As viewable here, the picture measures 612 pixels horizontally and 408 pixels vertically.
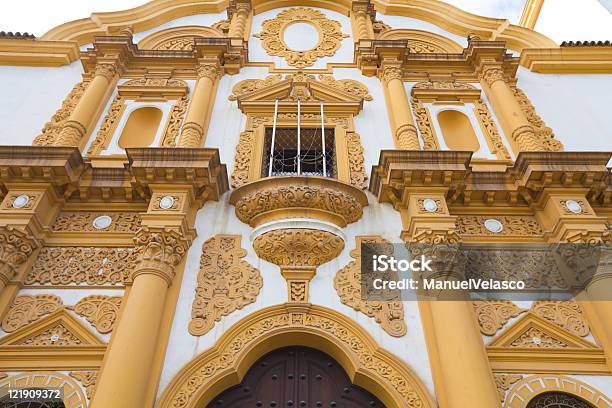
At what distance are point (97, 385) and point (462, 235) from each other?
583 centimetres

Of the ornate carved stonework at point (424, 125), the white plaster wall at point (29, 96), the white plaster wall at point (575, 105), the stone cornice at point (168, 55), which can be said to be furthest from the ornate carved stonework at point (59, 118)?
the white plaster wall at point (575, 105)

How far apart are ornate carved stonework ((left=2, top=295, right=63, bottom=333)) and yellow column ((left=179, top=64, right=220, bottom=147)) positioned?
134 inches

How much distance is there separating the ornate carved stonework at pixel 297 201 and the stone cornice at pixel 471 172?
0.85m

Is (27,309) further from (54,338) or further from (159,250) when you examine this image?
(159,250)

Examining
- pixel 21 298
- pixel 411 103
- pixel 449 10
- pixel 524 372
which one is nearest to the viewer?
pixel 524 372

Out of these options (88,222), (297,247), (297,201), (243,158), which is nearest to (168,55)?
(243,158)

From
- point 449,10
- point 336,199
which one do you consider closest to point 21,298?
point 336,199

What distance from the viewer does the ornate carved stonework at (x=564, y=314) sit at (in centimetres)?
685

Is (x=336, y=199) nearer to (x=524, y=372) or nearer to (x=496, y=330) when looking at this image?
(x=496, y=330)

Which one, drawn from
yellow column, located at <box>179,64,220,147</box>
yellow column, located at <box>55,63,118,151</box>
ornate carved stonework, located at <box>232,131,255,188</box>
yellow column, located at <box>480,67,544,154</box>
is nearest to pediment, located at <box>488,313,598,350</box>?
yellow column, located at <box>480,67,544,154</box>

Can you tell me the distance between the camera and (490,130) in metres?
9.93

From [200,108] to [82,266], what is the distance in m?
3.94

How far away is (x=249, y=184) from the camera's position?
792cm

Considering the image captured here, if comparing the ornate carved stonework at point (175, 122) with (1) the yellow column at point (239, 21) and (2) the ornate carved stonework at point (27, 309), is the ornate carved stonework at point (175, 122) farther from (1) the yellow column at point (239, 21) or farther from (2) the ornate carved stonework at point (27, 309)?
(2) the ornate carved stonework at point (27, 309)
